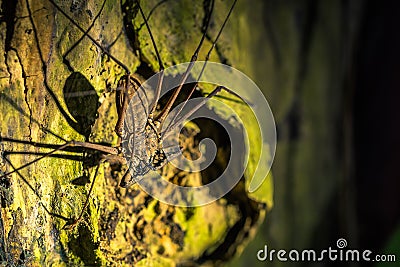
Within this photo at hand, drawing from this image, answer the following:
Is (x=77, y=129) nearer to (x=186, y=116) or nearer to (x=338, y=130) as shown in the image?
(x=186, y=116)

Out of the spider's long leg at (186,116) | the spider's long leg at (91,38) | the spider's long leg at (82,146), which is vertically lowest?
the spider's long leg at (82,146)

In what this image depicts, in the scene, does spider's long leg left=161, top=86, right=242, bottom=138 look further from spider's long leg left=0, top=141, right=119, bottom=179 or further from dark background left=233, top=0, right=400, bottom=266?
dark background left=233, top=0, right=400, bottom=266

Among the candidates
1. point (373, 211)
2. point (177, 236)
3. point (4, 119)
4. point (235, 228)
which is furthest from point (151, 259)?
point (373, 211)

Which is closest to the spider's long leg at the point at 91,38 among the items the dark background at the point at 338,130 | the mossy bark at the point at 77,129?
the mossy bark at the point at 77,129

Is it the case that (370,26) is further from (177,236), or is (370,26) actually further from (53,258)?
(53,258)

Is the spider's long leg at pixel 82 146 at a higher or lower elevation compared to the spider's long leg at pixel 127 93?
lower

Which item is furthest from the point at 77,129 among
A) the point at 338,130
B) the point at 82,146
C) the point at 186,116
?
the point at 338,130

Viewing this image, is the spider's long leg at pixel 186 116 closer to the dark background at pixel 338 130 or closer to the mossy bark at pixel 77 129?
the mossy bark at pixel 77 129

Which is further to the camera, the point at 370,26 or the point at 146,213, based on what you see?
the point at 370,26

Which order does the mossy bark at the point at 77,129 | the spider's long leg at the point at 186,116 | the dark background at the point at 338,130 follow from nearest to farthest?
the mossy bark at the point at 77,129 → the spider's long leg at the point at 186,116 → the dark background at the point at 338,130
